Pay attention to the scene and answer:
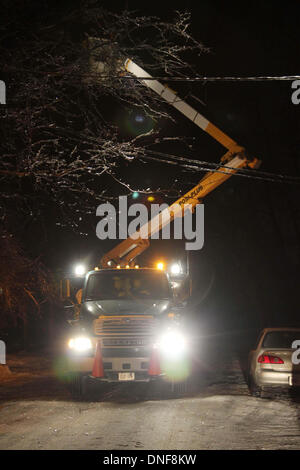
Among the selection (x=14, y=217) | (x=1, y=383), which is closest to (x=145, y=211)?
(x=14, y=217)

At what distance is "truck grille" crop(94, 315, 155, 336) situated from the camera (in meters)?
13.0

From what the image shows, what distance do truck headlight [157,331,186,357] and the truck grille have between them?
301 mm

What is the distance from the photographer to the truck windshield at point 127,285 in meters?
14.2

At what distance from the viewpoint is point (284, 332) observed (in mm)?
14133

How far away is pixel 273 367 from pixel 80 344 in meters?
4.03

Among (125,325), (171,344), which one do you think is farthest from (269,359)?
(125,325)

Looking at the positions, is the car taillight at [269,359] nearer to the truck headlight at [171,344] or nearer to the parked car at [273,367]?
the parked car at [273,367]

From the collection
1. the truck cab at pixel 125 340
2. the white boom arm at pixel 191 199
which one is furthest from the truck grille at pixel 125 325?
the white boom arm at pixel 191 199

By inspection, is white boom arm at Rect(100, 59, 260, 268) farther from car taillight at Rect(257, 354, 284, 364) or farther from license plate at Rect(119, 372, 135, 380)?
car taillight at Rect(257, 354, 284, 364)

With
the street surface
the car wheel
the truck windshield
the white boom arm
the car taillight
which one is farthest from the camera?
the white boom arm

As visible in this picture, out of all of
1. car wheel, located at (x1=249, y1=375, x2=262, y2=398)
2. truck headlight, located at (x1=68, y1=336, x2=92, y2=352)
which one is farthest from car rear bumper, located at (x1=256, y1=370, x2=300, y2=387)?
truck headlight, located at (x1=68, y1=336, x2=92, y2=352)

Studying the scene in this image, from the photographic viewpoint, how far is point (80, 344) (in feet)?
42.7

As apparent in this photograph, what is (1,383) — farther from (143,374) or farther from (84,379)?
(143,374)

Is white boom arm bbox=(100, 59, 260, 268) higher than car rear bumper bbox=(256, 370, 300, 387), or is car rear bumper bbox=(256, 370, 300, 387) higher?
white boom arm bbox=(100, 59, 260, 268)
